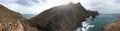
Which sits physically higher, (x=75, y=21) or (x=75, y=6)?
(x=75, y=6)

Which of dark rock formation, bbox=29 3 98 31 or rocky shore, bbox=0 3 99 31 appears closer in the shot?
rocky shore, bbox=0 3 99 31

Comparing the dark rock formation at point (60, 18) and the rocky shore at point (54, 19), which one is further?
the dark rock formation at point (60, 18)

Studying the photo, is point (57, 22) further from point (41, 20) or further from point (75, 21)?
Result: point (75, 21)

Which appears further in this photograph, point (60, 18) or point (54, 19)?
point (60, 18)

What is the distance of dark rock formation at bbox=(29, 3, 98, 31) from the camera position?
96406 millimetres

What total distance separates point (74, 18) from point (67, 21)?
13.8m

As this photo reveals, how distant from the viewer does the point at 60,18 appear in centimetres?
11288

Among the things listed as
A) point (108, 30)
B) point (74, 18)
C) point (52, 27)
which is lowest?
point (108, 30)

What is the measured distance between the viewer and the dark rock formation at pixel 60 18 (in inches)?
3796

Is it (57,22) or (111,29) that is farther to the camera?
(57,22)

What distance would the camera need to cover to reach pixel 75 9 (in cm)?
14425

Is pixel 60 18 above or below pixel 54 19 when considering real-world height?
above

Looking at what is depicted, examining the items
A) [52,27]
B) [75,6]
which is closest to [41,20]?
[52,27]

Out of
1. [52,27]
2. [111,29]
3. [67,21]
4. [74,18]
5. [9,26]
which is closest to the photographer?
[9,26]
